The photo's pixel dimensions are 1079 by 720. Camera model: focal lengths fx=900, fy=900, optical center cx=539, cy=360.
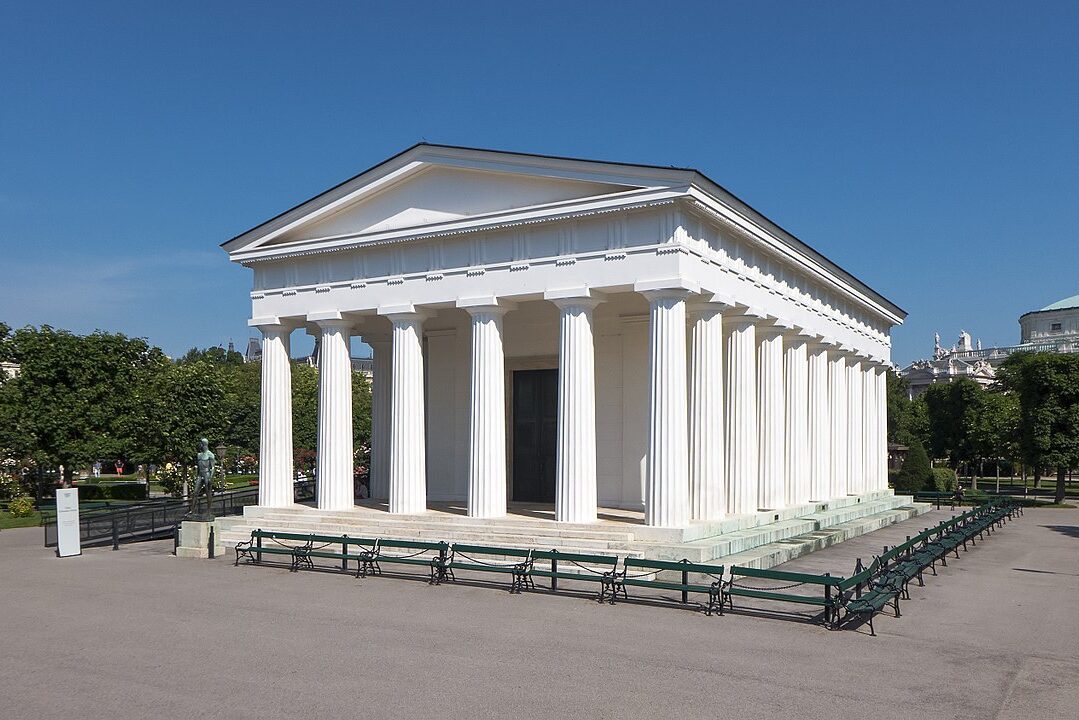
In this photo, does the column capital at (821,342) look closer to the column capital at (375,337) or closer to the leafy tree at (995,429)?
the column capital at (375,337)

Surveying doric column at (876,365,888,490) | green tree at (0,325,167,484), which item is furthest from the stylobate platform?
green tree at (0,325,167,484)

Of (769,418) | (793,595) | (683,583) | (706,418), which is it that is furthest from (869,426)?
(683,583)

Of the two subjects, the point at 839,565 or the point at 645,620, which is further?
the point at 839,565

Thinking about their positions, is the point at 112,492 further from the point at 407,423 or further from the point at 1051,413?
the point at 1051,413

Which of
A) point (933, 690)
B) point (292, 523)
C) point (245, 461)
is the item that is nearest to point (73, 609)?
point (292, 523)

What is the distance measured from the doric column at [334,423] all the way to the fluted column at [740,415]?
34.8 ft

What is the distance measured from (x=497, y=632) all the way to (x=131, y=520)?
1816 centimetres

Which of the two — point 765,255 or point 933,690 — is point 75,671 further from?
point 765,255

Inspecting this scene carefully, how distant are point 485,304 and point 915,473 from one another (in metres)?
34.5

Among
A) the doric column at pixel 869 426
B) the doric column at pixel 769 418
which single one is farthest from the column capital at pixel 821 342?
the doric column at pixel 869 426

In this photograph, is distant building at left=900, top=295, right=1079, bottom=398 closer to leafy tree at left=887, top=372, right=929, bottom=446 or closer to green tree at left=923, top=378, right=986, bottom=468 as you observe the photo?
leafy tree at left=887, top=372, right=929, bottom=446

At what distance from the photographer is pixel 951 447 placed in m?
62.5

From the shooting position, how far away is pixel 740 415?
24250 millimetres

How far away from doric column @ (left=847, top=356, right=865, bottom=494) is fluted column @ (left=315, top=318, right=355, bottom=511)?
2049 cm
